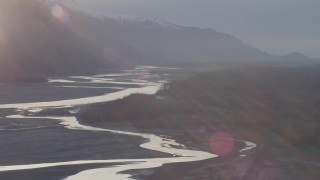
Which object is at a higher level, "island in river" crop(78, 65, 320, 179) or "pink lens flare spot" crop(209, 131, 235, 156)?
"island in river" crop(78, 65, 320, 179)

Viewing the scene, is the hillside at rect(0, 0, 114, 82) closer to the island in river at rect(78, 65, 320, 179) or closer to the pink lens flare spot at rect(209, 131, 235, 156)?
the island in river at rect(78, 65, 320, 179)

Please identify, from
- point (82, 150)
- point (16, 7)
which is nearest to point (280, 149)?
point (82, 150)

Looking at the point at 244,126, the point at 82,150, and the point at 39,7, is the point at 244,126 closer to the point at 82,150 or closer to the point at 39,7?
the point at 82,150

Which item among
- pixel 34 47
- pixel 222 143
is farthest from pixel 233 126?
pixel 34 47

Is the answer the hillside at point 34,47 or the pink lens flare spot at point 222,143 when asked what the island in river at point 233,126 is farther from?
the hillside at point 34,47

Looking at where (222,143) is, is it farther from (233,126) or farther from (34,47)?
(34,47)

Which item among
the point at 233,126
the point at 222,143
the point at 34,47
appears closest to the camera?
the point at 222,143

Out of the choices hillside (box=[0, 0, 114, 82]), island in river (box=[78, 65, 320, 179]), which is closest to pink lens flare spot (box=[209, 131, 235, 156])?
island in river (box=[78, 65, 320, 179])
